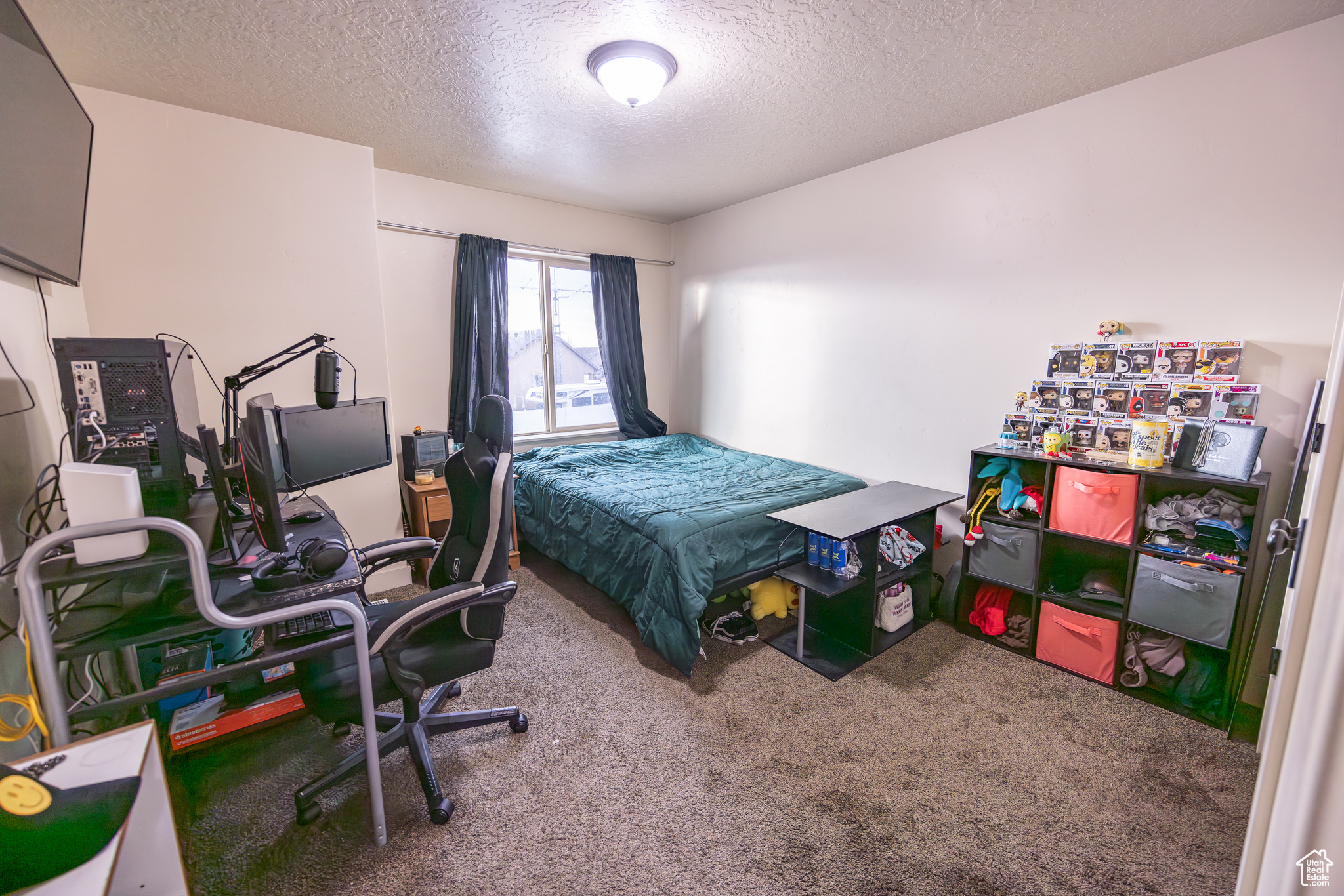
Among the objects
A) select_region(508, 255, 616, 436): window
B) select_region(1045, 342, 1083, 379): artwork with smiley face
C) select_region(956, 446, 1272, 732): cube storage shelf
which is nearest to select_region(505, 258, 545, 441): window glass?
select_region(508, 255, 616, 436): window

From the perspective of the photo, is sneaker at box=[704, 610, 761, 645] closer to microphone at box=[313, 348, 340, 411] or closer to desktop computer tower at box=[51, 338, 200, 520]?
microphone at box=[313, 348, 340, 411]

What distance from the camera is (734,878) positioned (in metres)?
1.45

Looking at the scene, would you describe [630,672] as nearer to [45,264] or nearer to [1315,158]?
[45,264]

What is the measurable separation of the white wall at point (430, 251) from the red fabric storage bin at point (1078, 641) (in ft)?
13.0

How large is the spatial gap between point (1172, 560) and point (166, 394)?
366cm

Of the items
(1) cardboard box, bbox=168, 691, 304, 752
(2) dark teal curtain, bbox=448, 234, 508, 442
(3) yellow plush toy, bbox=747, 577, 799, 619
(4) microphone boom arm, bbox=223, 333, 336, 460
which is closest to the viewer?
(4) microphone boom arm, bbox=223, 333, 336, 460

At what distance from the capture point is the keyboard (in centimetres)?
150

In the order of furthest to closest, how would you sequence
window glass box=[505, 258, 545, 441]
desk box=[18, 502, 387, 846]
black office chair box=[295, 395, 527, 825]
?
window glass box=[505, 258, 545, 441] → black office chair box=[295, 395, 527, 825] → desk box=[18, 502, 387, 846]

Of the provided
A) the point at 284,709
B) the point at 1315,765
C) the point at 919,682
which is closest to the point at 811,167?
the point at 919,682

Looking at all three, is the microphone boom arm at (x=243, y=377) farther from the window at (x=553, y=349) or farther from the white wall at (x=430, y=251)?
the window at (x=553, y=349)

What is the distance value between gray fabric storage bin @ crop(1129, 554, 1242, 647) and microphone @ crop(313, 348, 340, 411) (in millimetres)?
3252

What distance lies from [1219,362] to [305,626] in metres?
3.55

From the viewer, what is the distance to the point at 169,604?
1.30 m

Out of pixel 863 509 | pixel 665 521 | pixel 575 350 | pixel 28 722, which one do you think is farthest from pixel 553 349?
pixel 28 722
